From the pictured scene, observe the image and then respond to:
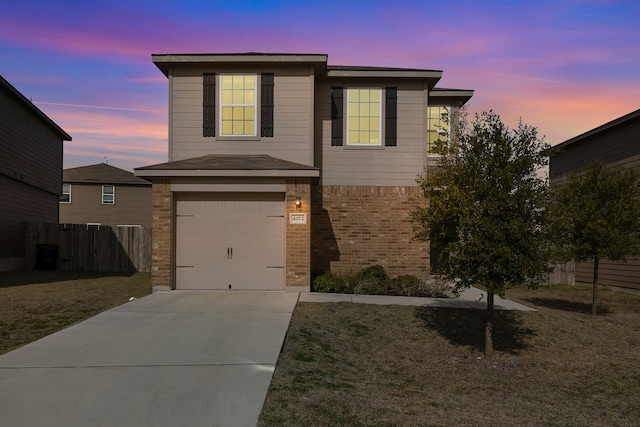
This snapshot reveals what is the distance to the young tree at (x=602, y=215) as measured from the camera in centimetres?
1246

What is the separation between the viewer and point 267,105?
49.0 feet

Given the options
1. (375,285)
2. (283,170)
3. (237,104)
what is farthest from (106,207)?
(375,285)

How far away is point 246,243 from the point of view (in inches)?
525

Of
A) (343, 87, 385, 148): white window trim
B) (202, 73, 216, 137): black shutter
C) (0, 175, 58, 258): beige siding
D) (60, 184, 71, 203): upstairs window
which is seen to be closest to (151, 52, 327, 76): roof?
(202, 73, 216, 137): black shutter

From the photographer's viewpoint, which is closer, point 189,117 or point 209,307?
point 209,307

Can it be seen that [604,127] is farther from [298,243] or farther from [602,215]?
[298,243]

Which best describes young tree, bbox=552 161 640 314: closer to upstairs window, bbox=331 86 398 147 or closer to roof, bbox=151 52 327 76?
upstairs window, bbox=331 86 398 147

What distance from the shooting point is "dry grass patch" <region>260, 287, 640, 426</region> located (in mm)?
5816

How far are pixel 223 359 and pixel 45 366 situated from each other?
7.35ft

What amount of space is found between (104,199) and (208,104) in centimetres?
2364

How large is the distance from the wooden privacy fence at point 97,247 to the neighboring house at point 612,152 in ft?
50.1

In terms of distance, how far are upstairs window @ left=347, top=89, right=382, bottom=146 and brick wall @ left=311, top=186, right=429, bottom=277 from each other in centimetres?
148

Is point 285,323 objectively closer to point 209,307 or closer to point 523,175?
point 209,307

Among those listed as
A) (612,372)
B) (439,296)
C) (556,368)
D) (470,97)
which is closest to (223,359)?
(556,368)
